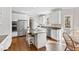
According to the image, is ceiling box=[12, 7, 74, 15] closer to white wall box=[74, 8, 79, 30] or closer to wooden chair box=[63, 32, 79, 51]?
white wall box=[74, 8, 79, 30]

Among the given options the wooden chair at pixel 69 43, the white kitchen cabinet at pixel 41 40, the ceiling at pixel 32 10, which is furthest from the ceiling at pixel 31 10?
the wooden chair at pixel 69 43

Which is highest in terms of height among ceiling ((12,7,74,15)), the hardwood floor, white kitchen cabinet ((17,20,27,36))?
ceiling ((12,7,74,15))

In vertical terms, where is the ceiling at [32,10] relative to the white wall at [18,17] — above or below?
above

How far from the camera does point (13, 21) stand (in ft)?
5.78

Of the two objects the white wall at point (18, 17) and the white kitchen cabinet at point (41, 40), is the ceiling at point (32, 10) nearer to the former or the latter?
the white wall at point (18, 17)

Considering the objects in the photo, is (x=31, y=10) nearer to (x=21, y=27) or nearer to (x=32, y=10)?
(x=32, y=10)

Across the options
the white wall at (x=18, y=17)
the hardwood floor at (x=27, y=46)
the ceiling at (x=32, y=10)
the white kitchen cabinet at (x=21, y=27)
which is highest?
the ceiling at (x=32, y=10)

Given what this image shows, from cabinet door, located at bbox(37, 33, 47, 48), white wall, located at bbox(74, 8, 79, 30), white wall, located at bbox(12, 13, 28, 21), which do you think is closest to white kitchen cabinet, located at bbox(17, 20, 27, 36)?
white wall, located at bbox(12, 13, 28, 21)

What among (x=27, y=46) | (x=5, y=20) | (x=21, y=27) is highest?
(x=5, y=20)

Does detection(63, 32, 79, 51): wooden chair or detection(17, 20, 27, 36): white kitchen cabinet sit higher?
detection(17, 20, 27, 36): white kitchen cabinet

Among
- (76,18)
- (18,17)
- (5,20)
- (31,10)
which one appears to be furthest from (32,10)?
(76,18)
